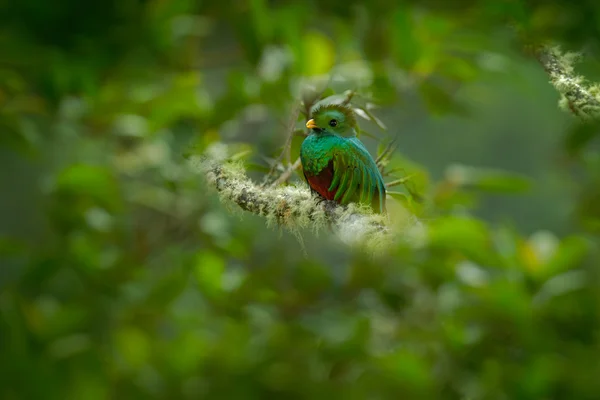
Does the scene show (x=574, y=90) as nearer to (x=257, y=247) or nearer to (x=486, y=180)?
(x=486, y=180)

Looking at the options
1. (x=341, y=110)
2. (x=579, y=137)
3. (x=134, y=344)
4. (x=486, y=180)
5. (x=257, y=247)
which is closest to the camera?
(x=341, y=110)

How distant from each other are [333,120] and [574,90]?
0.13m

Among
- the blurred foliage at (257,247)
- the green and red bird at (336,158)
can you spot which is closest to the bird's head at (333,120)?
the green and red bird at (336,158)

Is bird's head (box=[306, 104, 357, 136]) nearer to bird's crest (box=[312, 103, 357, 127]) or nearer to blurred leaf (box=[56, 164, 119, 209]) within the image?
bird's crest (box=[312, 103, 357, 127])

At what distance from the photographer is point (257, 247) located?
3.64 ft

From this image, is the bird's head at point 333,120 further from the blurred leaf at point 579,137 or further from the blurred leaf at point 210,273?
the blurred leaf at point 210,273

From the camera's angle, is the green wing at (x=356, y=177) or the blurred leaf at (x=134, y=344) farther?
the blurred leaf at (x=134, y=344)

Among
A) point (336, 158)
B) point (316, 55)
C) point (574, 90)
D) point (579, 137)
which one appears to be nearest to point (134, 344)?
point (316, 55)

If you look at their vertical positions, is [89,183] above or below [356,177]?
above

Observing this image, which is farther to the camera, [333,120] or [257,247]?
[257,247]

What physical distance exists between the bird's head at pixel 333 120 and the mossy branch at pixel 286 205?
4cm

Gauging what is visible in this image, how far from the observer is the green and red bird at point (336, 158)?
351 mm

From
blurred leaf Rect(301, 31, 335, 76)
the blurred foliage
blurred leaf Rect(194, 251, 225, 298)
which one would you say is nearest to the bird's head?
the blurred foliage

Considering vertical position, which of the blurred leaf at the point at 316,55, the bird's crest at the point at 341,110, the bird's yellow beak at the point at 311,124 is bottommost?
the bird's yellow beak at the point at 311,124
